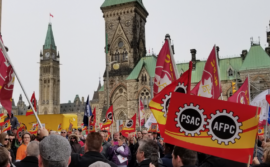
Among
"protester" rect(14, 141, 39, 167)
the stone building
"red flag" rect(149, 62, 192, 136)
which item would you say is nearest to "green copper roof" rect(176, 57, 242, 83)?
the stone building

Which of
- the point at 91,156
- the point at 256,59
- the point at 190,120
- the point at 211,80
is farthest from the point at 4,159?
the point at 256,59

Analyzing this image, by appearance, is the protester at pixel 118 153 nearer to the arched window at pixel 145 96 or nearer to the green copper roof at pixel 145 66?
the arched window at pixel 145 96

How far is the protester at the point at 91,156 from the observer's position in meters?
4.72

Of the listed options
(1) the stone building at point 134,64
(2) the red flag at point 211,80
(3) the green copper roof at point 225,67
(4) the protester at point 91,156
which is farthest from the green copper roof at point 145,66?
(4) the protester at point 91,156

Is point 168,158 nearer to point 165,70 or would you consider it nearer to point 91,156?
point 91,156

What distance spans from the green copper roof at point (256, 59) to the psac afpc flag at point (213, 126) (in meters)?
44.4

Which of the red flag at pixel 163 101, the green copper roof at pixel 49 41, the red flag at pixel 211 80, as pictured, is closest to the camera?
the red flag at pixel 163 101

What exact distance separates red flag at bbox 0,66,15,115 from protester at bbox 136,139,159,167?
136 inches

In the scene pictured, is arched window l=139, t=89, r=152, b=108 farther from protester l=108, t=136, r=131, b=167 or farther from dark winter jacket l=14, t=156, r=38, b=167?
dark winter jacket l=14, t=156, r=38, b=167

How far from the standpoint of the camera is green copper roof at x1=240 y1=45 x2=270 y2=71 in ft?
150

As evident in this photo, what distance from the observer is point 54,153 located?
113 inches

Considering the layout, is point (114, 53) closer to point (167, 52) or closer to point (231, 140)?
point (167, 52)

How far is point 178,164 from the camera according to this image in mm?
3957

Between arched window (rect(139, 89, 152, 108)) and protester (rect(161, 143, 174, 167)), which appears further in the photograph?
arched window (rect(139, 89, 152, 108))
